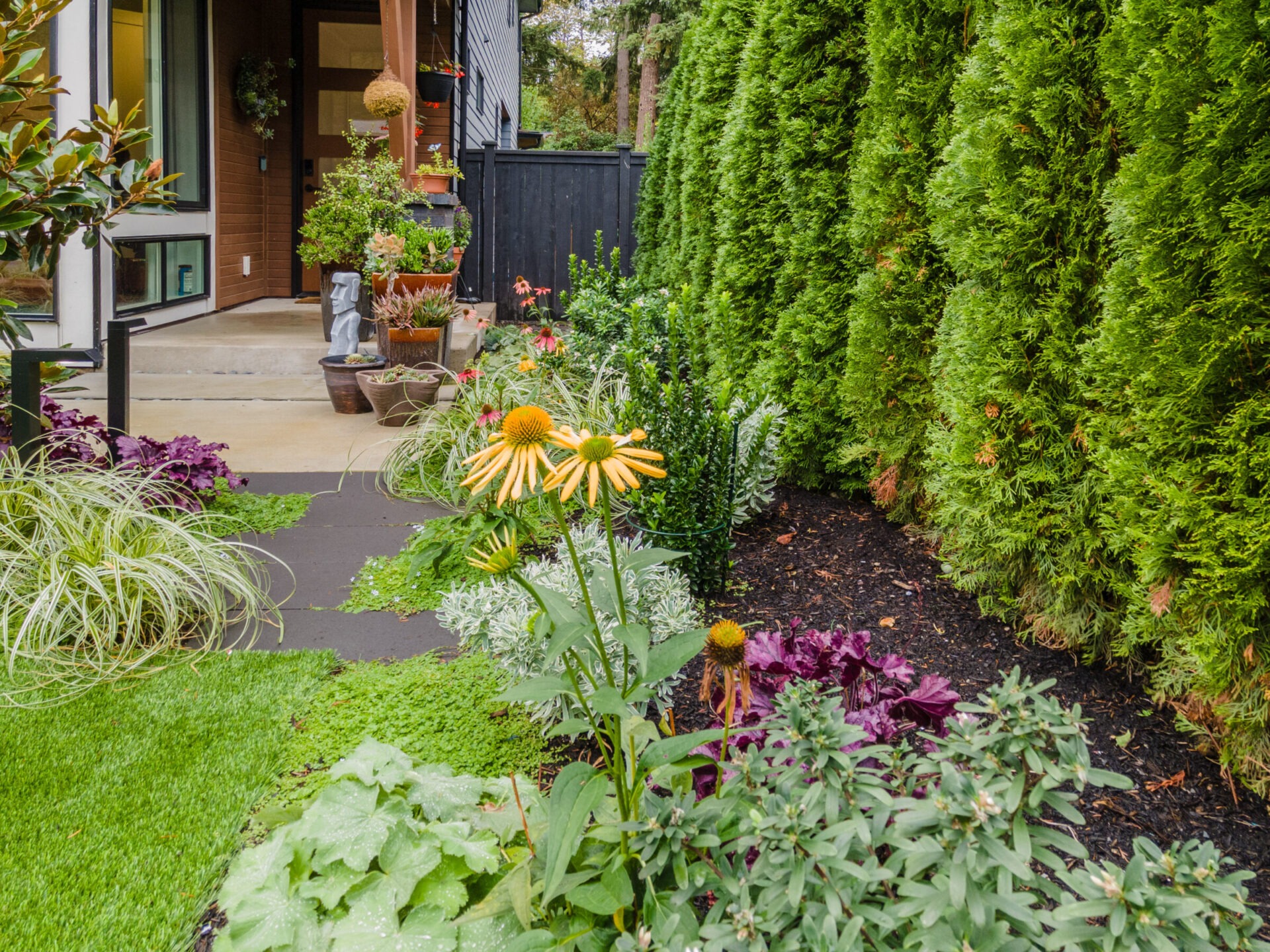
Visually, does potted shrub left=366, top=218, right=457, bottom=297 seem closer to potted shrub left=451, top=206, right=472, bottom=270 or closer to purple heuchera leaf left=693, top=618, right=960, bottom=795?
potted shrub left=451, top=206, right=472, bottom=270

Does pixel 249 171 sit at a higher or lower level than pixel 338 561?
higher

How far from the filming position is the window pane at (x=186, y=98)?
277 inches

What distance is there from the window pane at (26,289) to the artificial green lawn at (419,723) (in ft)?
14.5

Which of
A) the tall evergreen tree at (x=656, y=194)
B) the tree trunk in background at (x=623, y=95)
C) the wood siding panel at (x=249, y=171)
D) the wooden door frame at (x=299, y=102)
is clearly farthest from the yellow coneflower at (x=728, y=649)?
the tree trunk in background at (x=623, y=95)

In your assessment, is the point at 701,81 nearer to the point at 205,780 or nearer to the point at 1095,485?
the point at 1095,485

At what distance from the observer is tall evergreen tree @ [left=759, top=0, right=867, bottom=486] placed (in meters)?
3.81

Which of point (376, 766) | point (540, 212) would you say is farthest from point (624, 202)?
point (376, 766)

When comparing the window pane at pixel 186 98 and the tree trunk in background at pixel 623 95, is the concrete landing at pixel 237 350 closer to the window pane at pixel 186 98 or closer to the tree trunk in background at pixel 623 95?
the window pane at pixel 186 98

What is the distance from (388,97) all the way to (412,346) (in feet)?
7.71

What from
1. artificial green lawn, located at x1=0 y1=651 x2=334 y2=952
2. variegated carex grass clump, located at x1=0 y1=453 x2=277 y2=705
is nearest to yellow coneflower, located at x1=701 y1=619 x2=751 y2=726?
artificial green lawn, located at x1=0 y1=651 x2=334 y2=952

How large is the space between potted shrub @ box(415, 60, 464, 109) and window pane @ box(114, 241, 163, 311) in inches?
116

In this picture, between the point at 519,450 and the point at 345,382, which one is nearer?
the point at 519,450

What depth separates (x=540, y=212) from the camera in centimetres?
1047

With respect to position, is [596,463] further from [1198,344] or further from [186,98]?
[186,98]
